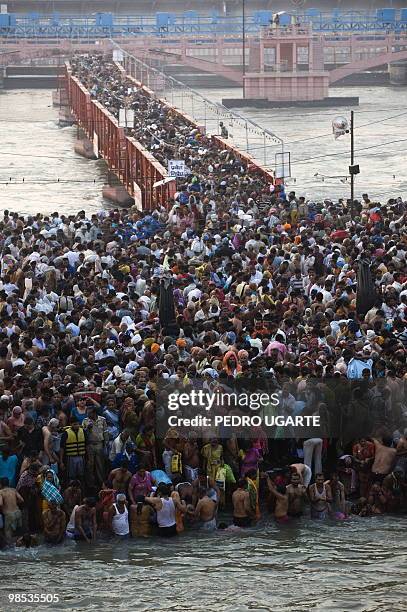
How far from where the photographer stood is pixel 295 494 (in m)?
16.6

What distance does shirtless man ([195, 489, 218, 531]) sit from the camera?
16.3m

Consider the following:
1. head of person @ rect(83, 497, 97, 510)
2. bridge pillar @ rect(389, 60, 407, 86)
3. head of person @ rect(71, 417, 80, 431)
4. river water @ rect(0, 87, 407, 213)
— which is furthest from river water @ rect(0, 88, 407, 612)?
bridge pillar @ rect(389, 60, 407, 86)

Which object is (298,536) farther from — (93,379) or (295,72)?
(295,72)

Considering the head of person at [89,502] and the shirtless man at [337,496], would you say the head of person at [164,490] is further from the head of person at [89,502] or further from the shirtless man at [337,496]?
the shirtless man at [337,496]

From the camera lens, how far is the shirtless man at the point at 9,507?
1574 cm

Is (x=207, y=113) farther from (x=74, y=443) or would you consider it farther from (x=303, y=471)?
(x=74, y=443)

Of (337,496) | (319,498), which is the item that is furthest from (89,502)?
(337,496)

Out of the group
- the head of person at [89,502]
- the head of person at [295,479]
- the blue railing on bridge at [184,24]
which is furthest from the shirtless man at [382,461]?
the blue railing on bridge at [184,24]

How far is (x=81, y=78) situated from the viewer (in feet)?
200

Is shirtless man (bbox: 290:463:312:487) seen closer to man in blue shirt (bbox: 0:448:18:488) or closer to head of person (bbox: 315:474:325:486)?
head of person (bbox: 315:474:325:486)

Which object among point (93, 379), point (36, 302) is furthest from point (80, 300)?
point (93, 379)

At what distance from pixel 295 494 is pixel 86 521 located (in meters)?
2.25

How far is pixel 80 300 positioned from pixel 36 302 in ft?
2.08

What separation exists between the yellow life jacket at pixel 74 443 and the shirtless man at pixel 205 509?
4.33 feet
